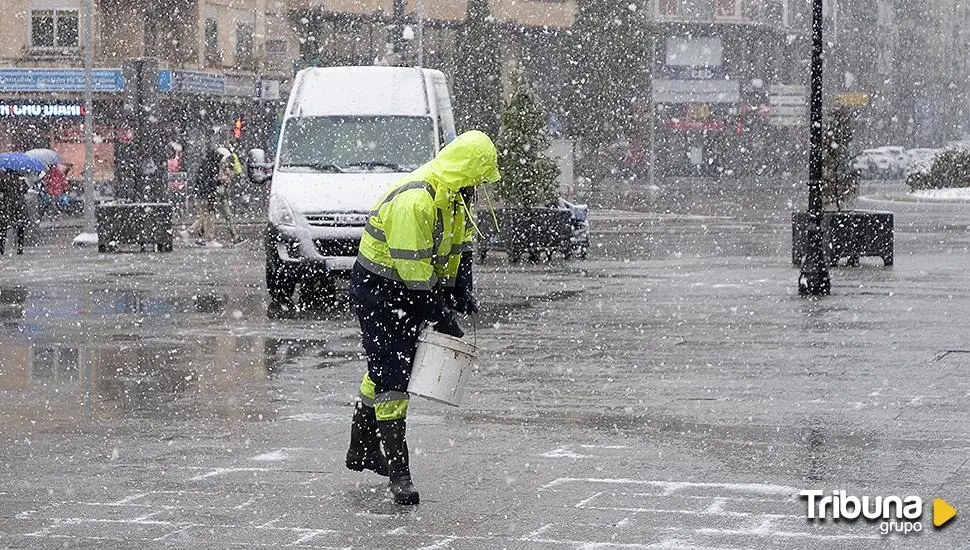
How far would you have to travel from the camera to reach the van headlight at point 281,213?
19797 millimetres

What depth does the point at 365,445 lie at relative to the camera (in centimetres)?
898

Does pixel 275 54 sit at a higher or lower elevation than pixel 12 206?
higher

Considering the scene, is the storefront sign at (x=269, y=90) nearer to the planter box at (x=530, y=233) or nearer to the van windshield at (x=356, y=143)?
the planter box at (x=530, y=233)

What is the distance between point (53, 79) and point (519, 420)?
43.6 metres

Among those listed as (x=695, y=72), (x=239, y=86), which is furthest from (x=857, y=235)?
(x=695, y=72)

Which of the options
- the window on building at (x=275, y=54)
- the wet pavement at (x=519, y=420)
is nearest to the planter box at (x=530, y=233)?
the wet pavement at (x=519, y=420)

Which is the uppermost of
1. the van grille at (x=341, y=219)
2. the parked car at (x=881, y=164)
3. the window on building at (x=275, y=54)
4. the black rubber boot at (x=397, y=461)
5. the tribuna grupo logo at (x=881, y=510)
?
the window on building at (x=275, y=54)

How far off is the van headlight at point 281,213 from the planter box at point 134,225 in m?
9.17

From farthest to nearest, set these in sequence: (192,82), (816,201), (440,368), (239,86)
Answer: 1. (239,86)
2. (192,82)
3. (816,201)
4. (440,368)

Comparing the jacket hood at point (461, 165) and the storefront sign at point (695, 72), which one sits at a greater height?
the storefront sign at point (695, 72)

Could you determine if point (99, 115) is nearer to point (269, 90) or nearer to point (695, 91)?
point (269, 90)

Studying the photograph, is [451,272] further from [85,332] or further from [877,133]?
[877,133]

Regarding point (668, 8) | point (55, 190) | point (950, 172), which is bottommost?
point (950, 172)

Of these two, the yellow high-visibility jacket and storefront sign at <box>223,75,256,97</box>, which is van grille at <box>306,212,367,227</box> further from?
storefront sign at <box>223,75,256,97</box>
